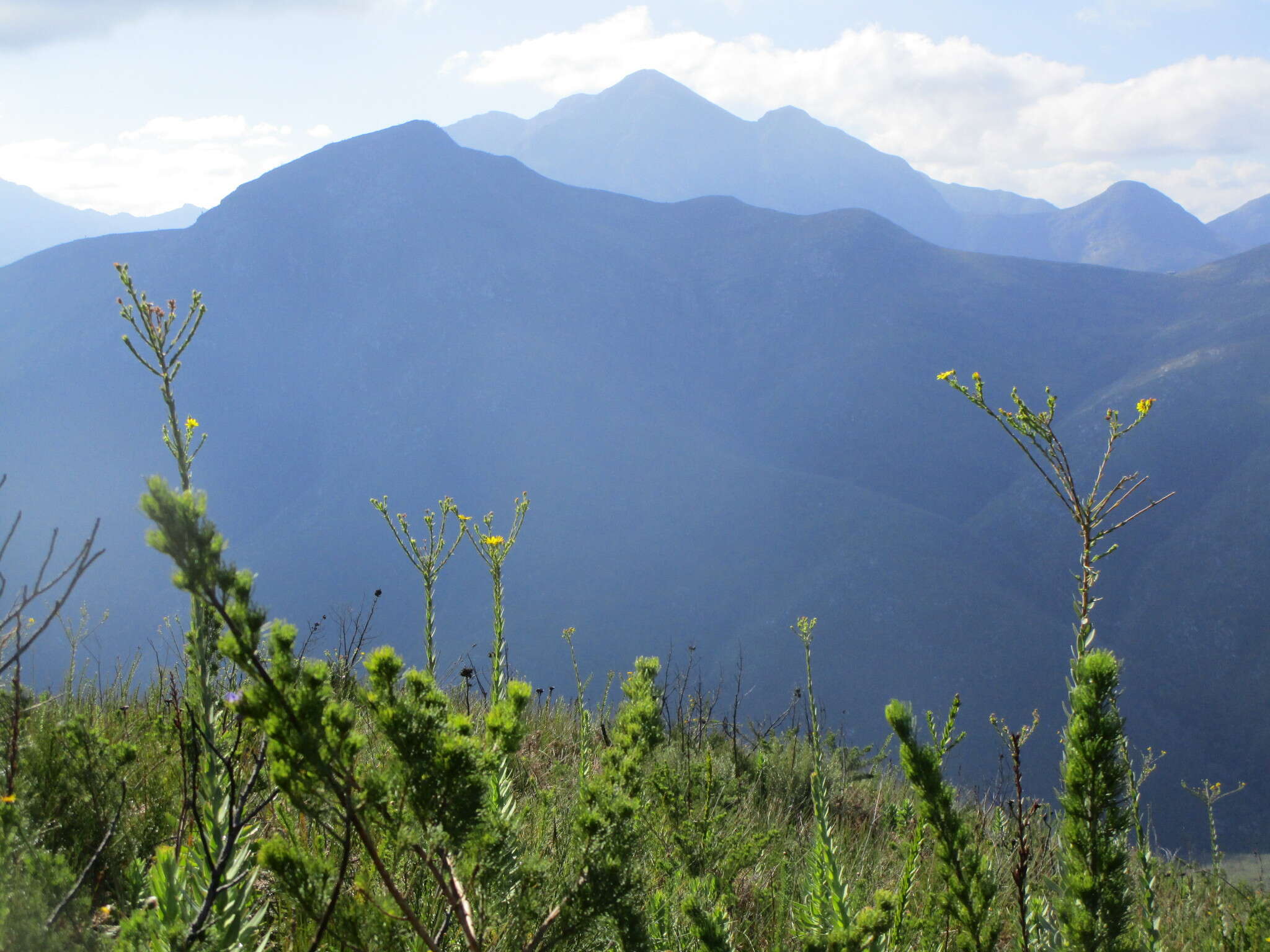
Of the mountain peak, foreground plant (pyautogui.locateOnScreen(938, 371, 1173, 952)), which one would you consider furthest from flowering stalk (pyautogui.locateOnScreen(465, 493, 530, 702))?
the mountain peak

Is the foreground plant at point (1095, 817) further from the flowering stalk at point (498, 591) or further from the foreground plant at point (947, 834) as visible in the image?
the flowering stalk at point (498, 591)

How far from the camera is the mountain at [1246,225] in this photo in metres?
176

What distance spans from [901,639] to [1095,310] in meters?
59.6

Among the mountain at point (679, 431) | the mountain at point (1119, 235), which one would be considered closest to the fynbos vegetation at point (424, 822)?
the mountain at point (679, 431)

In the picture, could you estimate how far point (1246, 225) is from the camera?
18325 centimetres

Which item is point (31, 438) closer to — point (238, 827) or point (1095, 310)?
point (238, 827)

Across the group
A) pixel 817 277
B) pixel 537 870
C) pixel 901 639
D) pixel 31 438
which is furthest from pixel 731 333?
pixel 537 870

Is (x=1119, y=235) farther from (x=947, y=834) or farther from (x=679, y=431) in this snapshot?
(x=947, y=834)

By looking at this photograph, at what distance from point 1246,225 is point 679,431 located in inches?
→ 6730

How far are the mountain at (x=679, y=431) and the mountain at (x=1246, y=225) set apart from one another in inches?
4133

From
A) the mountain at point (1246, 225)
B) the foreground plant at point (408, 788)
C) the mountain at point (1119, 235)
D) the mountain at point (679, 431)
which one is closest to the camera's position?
the foreground plant at point (408, 788)

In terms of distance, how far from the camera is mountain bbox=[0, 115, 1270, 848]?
63375mm

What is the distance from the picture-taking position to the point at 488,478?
95.4 m

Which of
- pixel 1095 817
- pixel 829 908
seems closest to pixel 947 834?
pixel 1095 817
